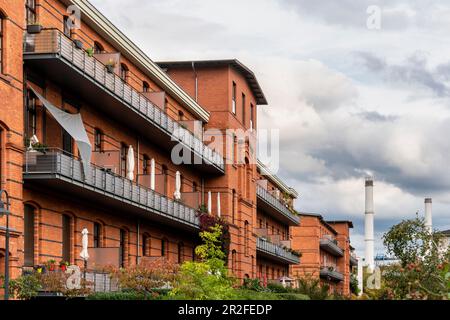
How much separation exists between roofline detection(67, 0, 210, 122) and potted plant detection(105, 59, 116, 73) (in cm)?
152

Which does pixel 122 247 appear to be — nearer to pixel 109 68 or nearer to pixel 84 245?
pixel 84 245

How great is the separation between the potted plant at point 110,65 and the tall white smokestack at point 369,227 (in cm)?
7316

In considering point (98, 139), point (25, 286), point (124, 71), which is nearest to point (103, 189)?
point (98, 139)

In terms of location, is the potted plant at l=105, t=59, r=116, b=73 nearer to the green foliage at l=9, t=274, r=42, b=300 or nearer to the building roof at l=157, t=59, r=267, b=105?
the green foliage at l=9, t=274, r=42, b=300

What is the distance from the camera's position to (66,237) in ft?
104

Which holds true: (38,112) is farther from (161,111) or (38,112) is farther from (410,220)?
(410,220)

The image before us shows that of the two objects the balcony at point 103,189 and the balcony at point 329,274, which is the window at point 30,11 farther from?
the balcony at point 329,274

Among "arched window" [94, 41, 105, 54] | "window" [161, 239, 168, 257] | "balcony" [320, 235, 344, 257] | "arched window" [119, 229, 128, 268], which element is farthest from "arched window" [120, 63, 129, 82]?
"balcony" [320, 235, 344, 257]

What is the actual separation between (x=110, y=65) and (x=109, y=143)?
420cm

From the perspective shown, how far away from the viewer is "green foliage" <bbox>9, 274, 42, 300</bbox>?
79.8ft

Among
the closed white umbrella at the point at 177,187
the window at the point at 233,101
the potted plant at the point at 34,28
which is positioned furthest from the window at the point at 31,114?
the window at the point at 233,101

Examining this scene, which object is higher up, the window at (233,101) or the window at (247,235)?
the window at (233,101)

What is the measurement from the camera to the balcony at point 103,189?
89.7 feet
